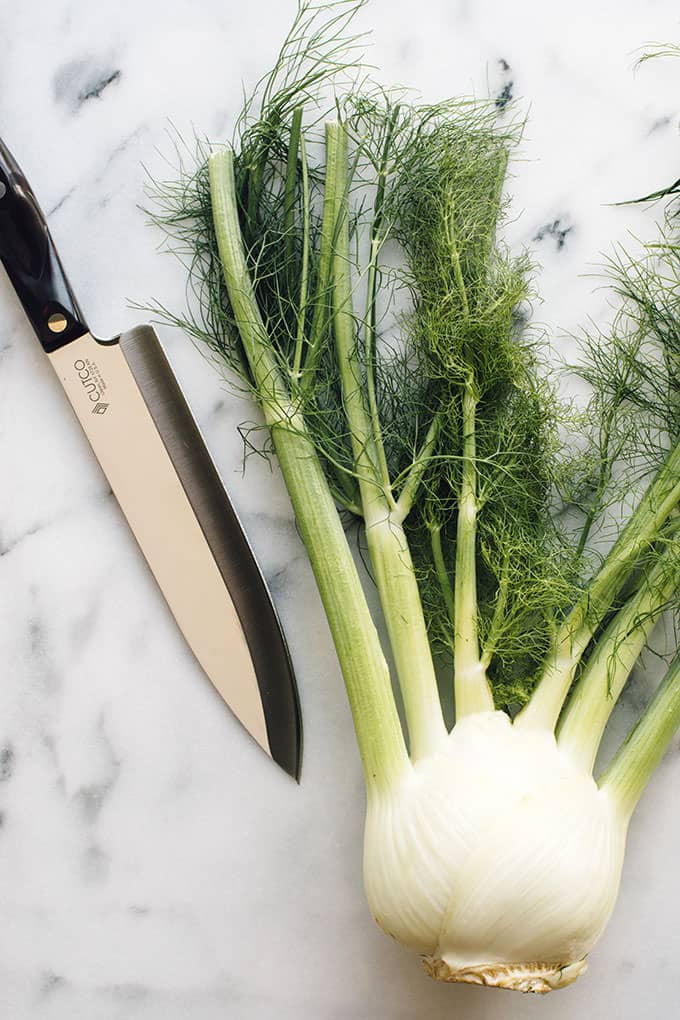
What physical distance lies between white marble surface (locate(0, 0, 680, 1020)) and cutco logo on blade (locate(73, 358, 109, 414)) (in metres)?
0.07

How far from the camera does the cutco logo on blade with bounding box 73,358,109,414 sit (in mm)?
1130

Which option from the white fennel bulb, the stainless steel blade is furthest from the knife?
the white fennel bulb

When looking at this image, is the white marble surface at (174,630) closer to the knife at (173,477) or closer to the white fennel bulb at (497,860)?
the knife at (173,477)

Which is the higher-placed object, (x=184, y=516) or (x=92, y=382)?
(x=92, y=382)

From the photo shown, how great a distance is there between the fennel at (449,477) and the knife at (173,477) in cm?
9

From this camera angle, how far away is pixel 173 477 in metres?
1.13

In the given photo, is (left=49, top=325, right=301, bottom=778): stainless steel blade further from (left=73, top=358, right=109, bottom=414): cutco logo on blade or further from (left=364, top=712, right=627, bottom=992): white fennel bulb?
(left=364, top=712, right=627, bottom=992): white fennel bulb

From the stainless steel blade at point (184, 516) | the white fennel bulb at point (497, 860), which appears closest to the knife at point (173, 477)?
the stainless steel blade at point (184, 516)

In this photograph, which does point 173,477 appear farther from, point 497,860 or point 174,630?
point 497,860

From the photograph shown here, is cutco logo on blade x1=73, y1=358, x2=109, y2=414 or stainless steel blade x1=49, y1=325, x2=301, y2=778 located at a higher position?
cutco logo on blade x1=73, y1=358, x2=109, y2=414

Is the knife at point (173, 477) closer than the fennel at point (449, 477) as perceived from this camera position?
No

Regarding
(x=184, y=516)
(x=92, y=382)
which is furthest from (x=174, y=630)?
(x=92, y=382)

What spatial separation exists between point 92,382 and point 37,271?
146 millimetres

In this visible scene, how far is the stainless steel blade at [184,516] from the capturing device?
1127 millimetres
